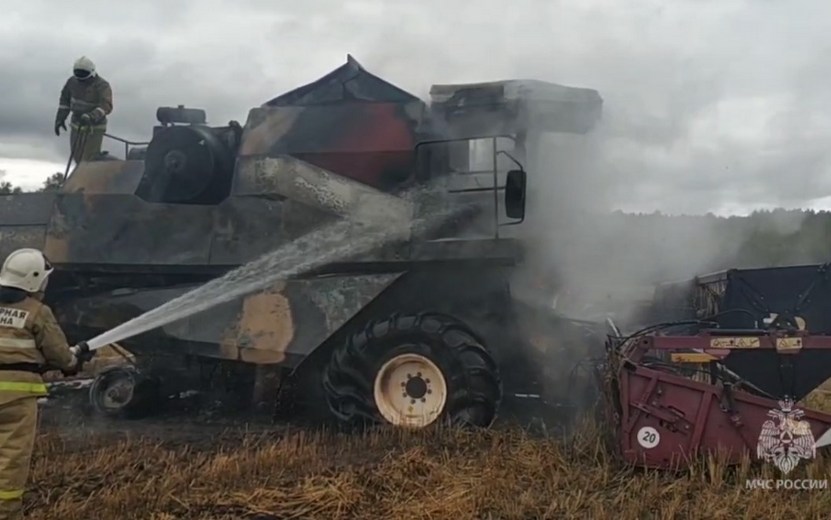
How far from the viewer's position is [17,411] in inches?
183

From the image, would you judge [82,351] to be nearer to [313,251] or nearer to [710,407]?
[313,251]

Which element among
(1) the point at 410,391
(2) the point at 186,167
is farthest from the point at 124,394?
(1) the point at 410,391

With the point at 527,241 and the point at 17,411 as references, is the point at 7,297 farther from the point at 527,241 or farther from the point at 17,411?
the point at 527,241

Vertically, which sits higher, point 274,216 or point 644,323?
point 274,216

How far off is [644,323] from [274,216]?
3.82 meters

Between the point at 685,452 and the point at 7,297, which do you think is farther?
the point at 685,452

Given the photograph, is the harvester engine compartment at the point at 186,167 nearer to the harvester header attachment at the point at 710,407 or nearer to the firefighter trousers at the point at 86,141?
the firefighter trousers at the point at 86,141

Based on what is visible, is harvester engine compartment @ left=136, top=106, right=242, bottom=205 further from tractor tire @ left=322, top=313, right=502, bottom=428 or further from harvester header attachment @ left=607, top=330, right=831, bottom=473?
harvester header attachment @ left=607, top=330, right=831, bottom=473

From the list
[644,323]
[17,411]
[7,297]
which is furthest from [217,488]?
[644,323]

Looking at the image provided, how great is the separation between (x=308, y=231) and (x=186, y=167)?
1378 millimetres

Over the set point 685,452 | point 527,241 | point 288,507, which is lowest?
point 288,507

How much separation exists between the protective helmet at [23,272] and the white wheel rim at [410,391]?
2720 mm

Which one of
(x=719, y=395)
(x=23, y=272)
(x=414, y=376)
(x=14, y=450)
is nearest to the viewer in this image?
(x=14, y=450)

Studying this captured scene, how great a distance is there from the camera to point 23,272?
4836 millimetres
